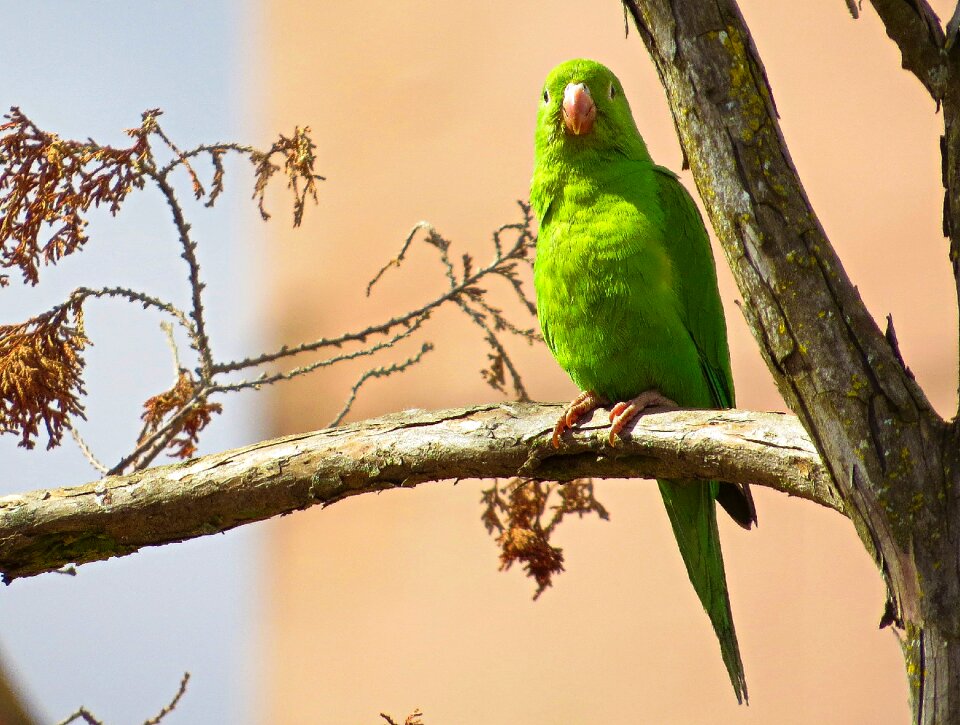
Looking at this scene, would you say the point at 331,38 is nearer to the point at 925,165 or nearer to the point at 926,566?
the point at 925,165

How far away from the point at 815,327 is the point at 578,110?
1.22 meters

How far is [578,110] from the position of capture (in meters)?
2.56

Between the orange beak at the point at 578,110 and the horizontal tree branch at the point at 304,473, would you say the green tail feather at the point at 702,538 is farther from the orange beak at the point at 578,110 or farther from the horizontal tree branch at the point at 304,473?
the orange beak at the point at 578,110

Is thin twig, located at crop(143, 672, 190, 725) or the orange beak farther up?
the orange beak

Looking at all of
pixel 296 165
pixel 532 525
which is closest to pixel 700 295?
pixel 532 525

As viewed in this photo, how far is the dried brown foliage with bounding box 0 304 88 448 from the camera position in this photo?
2.07 metres

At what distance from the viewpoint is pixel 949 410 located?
14.6 ft

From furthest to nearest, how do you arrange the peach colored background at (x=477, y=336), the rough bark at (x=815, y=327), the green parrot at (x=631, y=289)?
the peach colored background at (x=477, y=336), the green parrot at (x=631, y=289), the rough bark at (x=815, y=327)

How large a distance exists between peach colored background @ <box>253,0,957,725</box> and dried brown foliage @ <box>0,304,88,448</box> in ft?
11.8

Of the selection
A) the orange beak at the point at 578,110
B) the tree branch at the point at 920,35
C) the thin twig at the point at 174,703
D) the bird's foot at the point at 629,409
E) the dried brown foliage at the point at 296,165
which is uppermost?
the orange beak at the point at 578,110

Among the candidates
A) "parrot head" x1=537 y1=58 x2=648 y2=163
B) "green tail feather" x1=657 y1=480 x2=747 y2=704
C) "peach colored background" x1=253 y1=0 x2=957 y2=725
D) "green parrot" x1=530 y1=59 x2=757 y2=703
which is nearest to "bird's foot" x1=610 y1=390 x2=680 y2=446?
"green parrot" x1=530 y1=59 x2=757 y2=703

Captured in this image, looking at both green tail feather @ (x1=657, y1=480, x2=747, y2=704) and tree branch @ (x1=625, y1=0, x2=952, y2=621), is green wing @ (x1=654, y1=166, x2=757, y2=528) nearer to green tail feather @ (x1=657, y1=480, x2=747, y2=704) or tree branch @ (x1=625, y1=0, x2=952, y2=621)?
green tail feather @ (x1=657, y1=480, x2=747, y2=704)

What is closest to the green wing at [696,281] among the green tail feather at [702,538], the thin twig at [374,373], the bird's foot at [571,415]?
the green tail feather at [702,538]

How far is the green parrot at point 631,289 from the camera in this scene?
2398 millimetres
